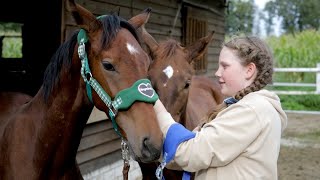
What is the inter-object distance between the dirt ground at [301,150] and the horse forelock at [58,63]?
4.57 metres

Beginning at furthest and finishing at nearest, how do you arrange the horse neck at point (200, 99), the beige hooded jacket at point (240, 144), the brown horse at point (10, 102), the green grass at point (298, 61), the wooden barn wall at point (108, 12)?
the green grass at point (298, 61) < the wooden barn wall at point (108, 12) < the horse neck at point (200, 99) < the brown horse at point (10, 102) < the beige hooded jacket at point (240, 144)

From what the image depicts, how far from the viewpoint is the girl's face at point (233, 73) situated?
166 cm

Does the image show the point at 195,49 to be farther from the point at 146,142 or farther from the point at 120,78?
the point at 146,142

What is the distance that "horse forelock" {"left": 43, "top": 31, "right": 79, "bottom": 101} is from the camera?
2166 millimetres

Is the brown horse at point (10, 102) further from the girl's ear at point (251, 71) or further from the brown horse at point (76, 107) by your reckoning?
the girl's ear at point (251, 71)

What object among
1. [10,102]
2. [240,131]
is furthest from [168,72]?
[240,131]

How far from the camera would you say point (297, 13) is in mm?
52219

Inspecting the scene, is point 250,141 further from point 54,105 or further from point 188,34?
point 188,34

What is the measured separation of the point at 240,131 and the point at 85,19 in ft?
3.18

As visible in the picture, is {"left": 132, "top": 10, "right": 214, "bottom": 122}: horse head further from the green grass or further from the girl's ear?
the green grass

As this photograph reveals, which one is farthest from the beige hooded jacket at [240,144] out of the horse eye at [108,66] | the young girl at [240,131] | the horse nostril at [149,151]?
the horse eye at [108,66]

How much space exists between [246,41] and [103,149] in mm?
3749

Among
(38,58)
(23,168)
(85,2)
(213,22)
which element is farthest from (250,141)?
(213,22)

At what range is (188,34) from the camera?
25.0ft
